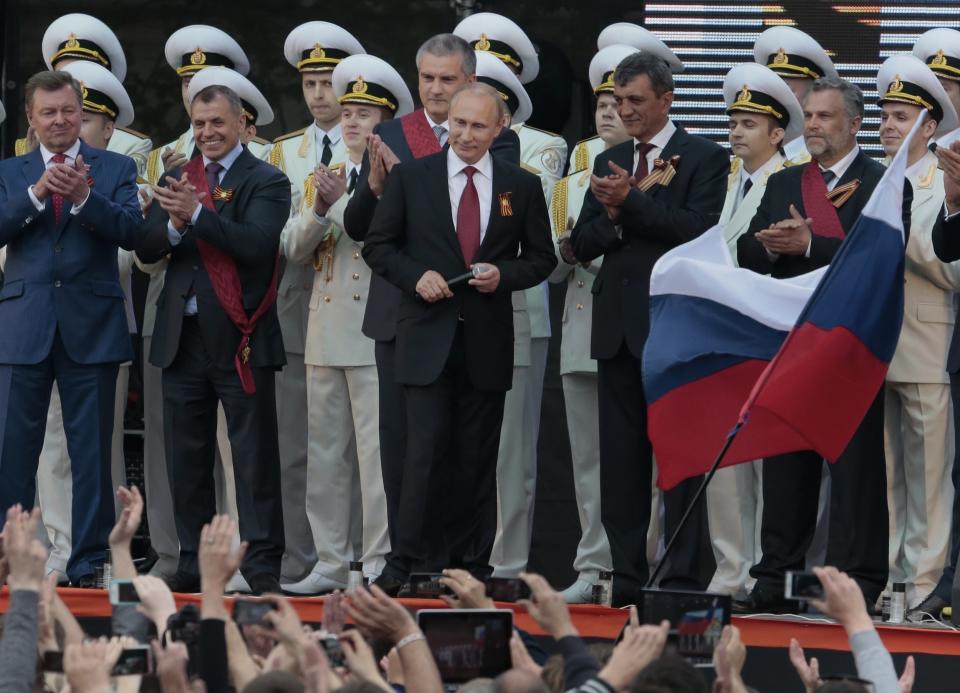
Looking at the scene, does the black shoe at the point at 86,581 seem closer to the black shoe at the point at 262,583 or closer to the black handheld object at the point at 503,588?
the black shoe at the point at 262,583

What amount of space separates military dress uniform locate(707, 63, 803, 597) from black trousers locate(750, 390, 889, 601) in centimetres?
31

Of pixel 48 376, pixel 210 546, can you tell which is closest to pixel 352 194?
pixel 48 376

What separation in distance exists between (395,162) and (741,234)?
1.49m

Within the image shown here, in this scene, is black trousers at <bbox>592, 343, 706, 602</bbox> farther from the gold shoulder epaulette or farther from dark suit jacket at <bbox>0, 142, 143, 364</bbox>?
dark suit jacket at <bbox>0, 142, 143, 364</bbox>

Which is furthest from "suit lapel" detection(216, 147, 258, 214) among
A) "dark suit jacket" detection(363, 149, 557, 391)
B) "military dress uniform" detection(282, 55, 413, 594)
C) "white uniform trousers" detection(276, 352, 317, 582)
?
"white uniform trousers" detection(276, 352, 317, 582)

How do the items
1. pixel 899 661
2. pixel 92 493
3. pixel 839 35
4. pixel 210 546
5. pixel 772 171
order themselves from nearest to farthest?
pixel 210 546, pixel 899 661, pixel 92 493, pixel 772 171, pixel 839 35

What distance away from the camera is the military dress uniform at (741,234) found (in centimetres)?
841

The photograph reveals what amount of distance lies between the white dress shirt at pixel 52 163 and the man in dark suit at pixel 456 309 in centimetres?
117

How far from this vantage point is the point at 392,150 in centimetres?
834

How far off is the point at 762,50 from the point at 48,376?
341cm

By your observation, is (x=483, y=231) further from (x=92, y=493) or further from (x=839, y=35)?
(x=839, y=35)

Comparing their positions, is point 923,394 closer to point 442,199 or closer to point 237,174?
point 442,199

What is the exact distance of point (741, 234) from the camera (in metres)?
8.57

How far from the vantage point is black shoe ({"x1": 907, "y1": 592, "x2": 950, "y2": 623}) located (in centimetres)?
783
